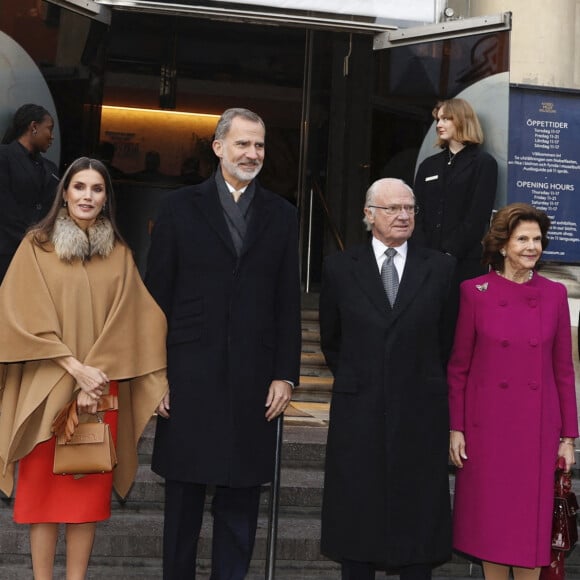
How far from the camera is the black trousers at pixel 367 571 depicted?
4363mm

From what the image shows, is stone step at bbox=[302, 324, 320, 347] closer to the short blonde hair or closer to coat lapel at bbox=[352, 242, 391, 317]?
the short blonde hair

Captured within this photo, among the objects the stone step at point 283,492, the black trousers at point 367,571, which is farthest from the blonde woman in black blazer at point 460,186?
the black trousers at point 367,571

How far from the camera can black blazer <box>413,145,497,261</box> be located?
6.61m

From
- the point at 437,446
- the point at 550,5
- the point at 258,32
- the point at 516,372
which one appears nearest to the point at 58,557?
the point at 437,446

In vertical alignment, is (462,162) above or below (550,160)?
below

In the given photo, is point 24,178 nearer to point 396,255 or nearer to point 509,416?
point 396,255

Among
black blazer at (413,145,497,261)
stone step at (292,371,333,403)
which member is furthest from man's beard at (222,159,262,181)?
stone step at (292,371,333,403)

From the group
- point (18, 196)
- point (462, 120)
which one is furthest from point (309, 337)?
point (18, 196)

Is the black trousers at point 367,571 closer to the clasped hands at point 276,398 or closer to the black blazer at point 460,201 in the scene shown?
the clasped hands at point 276,398

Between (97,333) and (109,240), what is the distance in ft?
1.26

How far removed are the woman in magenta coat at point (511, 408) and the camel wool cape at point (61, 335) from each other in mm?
1279

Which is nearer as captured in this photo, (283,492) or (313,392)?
(283,492)

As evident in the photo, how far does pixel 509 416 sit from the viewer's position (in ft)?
14.9

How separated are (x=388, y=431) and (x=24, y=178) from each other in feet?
10.9
